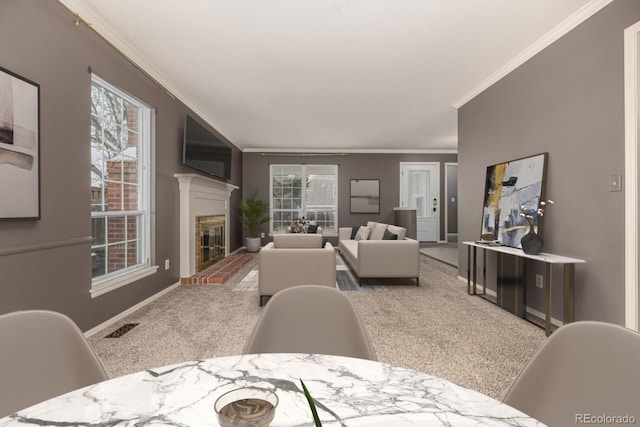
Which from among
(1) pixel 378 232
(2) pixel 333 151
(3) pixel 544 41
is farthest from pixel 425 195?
(3) pixel 544 41

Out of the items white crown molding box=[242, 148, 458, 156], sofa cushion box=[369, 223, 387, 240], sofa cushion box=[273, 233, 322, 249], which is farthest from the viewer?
white crown molding box=[242, 148, 458, 156]

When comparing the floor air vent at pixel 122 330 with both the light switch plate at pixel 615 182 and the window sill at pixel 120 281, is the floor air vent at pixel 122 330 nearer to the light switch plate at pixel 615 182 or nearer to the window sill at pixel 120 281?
the window sill at pixel 120 281

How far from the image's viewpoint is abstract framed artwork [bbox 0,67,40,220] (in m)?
1.81

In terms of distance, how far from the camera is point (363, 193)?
8461 mm

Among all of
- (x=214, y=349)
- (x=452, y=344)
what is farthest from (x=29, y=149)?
(x=452, y=344)

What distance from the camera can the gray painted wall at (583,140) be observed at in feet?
7.51

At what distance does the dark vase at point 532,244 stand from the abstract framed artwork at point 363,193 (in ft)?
18.6

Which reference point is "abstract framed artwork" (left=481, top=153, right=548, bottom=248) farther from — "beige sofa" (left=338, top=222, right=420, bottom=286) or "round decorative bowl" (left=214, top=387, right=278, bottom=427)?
"round decorative bowl" (left=214, top=387, right=278, bottom=427)

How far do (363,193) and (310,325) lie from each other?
24.3 ft

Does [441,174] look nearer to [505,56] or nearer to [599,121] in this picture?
[505,56]

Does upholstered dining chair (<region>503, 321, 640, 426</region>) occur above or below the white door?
below

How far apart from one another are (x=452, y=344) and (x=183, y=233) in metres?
3.64

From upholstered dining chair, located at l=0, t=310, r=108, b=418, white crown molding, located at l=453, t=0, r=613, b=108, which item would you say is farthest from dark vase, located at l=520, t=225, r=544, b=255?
upholstered dining chair, located at l=0, t=310, r=108, b=418

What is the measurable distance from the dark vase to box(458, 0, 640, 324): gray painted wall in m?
0.23
